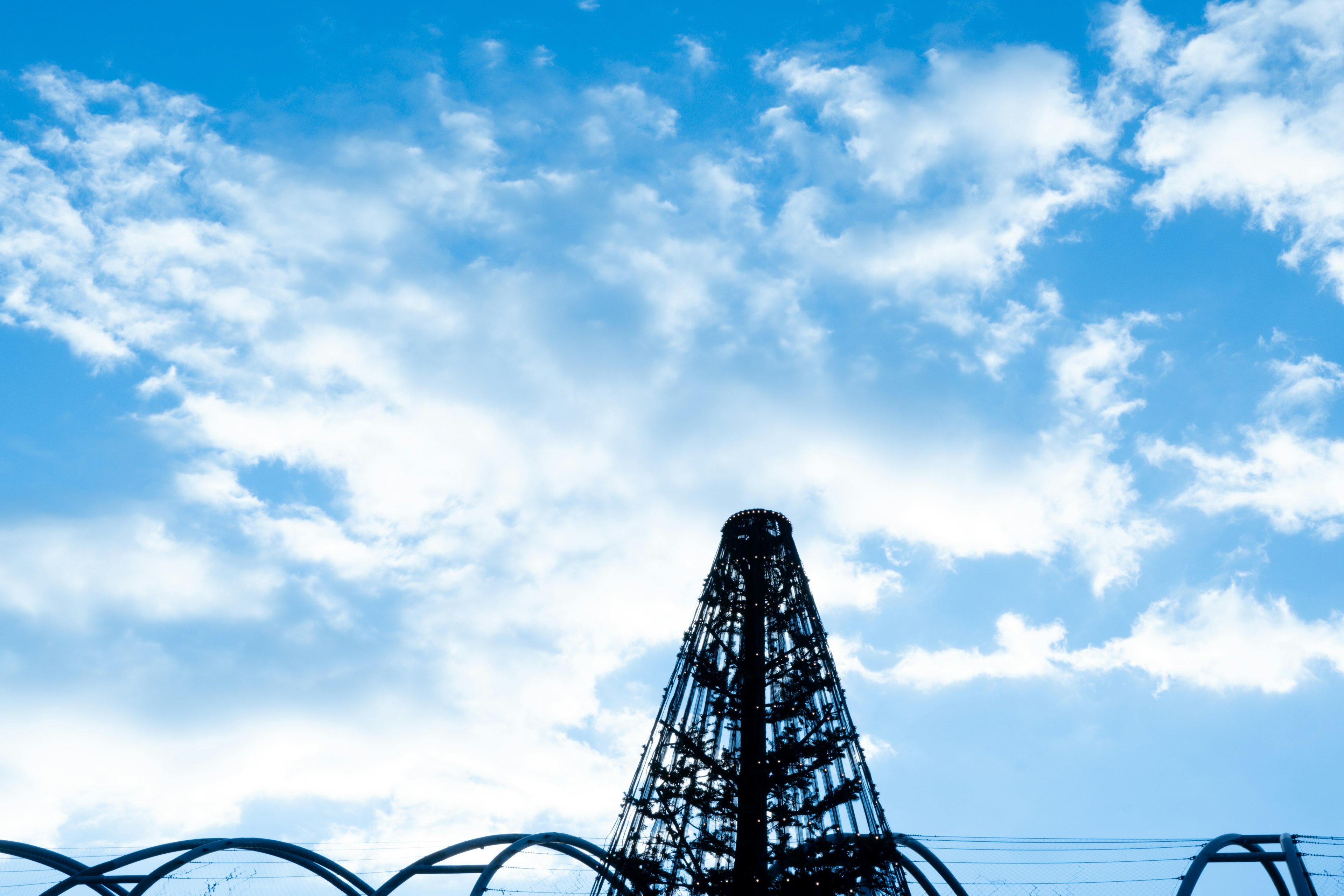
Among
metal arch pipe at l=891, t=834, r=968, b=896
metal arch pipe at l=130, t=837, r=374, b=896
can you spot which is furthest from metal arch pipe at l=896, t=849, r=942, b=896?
metal arch pipe at l=130, t=837, r=374, b=896

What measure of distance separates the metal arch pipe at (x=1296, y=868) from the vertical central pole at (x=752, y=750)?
12.6 meters

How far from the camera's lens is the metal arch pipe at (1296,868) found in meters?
19.5

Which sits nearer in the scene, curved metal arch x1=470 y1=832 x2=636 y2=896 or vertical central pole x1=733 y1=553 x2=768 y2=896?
vertical central pole x1=733 y1=553 x2=768 y2=896

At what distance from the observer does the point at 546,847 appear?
25562 mm

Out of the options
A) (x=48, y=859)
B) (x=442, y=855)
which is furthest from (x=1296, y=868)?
(x=48, y=859)

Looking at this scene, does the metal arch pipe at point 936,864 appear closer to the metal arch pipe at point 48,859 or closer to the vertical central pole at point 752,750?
the vertical central pole at point 752,750

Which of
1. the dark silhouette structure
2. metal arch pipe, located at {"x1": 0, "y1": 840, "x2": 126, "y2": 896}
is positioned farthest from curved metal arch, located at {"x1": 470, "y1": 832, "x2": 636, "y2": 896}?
metal arch pipe, located at {"x1": 0, "y1": 840, "x2": 126, "y2": 896}

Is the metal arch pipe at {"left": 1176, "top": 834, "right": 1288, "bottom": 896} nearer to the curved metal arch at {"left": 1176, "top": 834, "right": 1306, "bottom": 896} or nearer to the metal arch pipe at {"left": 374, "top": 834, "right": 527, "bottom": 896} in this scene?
the curved metal arch at {"left": 1176, "top": 834, "right": 1306, "bottom": 896}

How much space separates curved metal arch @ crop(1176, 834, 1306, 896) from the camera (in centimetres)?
2145

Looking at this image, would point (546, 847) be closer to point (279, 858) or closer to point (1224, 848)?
point (279, 858)

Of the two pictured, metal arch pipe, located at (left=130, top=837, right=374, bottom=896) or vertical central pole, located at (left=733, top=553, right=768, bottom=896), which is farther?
metal arch pipe, located at (left=130, top=837, right=374, bottom=896)

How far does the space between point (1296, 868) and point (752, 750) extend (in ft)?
43.4

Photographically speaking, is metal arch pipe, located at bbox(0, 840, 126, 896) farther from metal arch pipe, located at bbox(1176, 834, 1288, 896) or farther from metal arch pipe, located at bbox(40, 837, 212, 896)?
metal arch pipe, located at bbox(1176, 834, 1288, 896)

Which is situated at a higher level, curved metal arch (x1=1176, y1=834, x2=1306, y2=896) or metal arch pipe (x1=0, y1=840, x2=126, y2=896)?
metal arch pipe (x1=0, y1=840, x2=126, y2=896)
